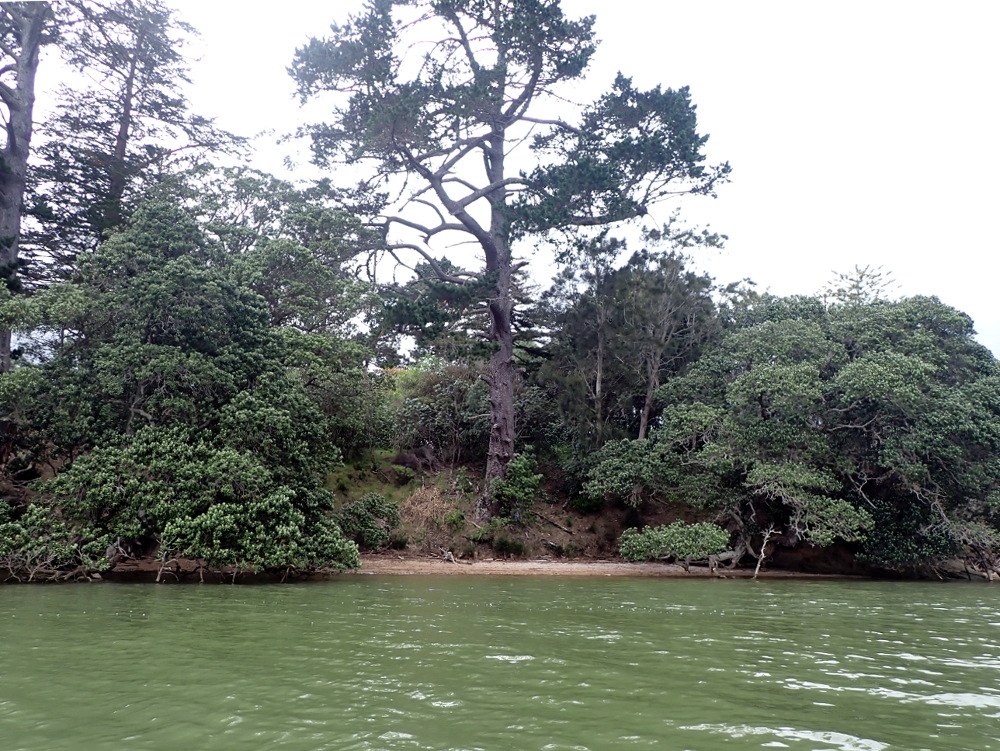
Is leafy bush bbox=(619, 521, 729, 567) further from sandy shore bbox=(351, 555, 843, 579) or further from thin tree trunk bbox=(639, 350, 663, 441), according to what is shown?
thin tree trunk bbox=(639, 350, 663, 441)

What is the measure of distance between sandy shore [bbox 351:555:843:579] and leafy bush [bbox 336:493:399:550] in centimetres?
59

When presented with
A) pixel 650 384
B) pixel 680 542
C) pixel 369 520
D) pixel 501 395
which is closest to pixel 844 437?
pixel 680 542

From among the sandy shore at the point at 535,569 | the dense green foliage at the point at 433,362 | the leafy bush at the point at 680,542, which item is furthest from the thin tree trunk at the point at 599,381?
the leafy bush at the point at 680,542

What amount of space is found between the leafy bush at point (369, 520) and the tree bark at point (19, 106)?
13.5 m

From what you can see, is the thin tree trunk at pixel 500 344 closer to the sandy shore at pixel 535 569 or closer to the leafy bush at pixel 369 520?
the sandy shore at pixel 535 569

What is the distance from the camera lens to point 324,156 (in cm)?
2478

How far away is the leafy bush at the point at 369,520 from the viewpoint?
20.9 metres

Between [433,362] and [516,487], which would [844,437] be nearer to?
[516,487]

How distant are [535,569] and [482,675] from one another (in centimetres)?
1450

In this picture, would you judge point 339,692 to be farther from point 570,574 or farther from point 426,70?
point 426,70

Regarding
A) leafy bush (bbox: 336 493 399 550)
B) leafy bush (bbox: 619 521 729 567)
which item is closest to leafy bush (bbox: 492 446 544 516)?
leafy bush (bbox: 336 493 399 550)

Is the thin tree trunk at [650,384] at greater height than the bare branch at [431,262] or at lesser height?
lesser

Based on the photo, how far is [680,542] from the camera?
20.6m

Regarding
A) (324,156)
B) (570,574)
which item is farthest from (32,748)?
(324,156)
